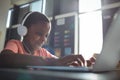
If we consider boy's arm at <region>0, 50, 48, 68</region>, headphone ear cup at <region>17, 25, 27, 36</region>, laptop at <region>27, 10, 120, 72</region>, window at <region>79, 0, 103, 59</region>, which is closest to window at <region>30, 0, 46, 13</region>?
window at <region>79, 0, 103, 59</region>

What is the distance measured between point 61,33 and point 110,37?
2.30 metres

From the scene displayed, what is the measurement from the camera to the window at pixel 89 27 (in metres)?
2.14

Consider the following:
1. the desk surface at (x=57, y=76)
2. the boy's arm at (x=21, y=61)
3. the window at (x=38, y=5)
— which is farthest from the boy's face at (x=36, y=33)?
the window at (x=38, y=5)

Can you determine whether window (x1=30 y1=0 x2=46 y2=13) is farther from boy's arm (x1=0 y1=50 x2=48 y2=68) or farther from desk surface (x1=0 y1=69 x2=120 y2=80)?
desk surface (x1=0 y1=69 x2=120 y2=80)

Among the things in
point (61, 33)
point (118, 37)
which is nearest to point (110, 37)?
point (118, 37)

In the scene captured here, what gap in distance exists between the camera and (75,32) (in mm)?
2393

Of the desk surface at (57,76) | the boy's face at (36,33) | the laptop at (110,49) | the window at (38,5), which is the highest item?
the window at (38,5)

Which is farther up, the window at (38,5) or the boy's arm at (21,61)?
the window at (38,5)

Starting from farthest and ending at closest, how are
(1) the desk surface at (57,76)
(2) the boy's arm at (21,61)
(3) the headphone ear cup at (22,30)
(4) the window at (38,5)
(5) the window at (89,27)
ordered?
(4) the window at (38,5)
(5) the window at (89,27)
(3) the headphone ear cup at (22,30)
(2) the boy's arm at (21,61)
(1) the desk surface at (57,76)

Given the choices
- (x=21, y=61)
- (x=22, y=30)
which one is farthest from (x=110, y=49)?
(x=22, y=30)

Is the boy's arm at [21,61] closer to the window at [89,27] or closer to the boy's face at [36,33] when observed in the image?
the boy's face at [36,33]

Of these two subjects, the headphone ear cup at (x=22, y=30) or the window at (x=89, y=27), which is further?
the window at (x=89, y=27)

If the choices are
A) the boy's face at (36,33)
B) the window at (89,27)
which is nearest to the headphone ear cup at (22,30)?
the boy's face at (36,33)

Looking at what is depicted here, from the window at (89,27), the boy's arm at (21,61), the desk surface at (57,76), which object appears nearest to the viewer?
the desk surface at (57,76)
